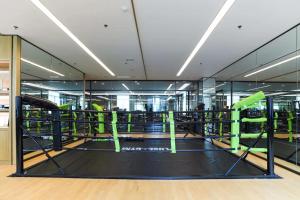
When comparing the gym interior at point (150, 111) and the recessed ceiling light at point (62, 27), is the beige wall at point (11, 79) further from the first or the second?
the recessed ceiling light at point (62, 27)

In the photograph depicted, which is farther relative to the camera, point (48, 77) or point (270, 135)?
point (48, 77)

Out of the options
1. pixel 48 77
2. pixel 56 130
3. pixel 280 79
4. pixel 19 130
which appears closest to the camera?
pixel 19 130

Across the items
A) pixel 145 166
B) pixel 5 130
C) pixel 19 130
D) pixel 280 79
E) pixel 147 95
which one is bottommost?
pixel 145 166

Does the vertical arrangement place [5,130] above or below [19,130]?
below

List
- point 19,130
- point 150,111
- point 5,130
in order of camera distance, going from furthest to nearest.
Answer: point 5,130 → point 150,111 → point 19,130

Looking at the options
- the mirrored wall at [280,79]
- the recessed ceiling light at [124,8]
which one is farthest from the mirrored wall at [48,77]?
the mirrored wall at [280,79]

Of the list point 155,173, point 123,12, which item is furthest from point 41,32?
point 155,173

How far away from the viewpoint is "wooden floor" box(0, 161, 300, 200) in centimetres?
258

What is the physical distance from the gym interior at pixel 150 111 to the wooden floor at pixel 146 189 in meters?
0.02

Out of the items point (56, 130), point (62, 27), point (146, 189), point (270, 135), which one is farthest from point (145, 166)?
point (62, 27)

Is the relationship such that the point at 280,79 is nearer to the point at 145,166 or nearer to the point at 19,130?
the point at 145,166

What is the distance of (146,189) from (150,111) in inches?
53.4

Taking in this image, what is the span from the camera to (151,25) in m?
4.07

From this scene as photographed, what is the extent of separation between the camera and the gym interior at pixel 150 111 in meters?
3.06
